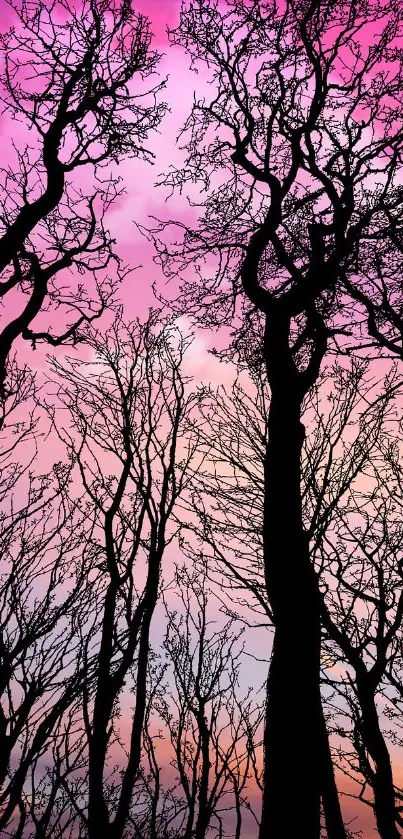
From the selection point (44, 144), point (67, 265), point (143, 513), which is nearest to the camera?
point (143, 513)

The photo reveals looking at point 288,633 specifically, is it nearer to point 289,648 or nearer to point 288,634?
point 288,634

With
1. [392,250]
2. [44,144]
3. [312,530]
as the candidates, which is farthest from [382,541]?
[44,144]

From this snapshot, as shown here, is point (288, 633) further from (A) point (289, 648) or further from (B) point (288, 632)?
(A) point (289, 648)

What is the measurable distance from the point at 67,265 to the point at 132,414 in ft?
7.86

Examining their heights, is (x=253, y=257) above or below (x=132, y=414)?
above

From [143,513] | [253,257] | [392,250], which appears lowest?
[143,513]

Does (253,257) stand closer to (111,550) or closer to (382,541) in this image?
(111,550)

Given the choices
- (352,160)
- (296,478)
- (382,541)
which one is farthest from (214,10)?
(382,541)

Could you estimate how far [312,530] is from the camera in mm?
10914

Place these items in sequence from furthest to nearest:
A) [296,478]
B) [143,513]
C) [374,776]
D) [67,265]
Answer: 1. [374,776]
2. [67,265]
3. [143,513]
4. [296,478]

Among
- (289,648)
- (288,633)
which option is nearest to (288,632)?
(288,633)

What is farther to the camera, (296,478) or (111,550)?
(111,550)

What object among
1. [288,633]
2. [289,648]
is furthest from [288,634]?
[289,648]

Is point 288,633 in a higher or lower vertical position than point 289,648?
higher
